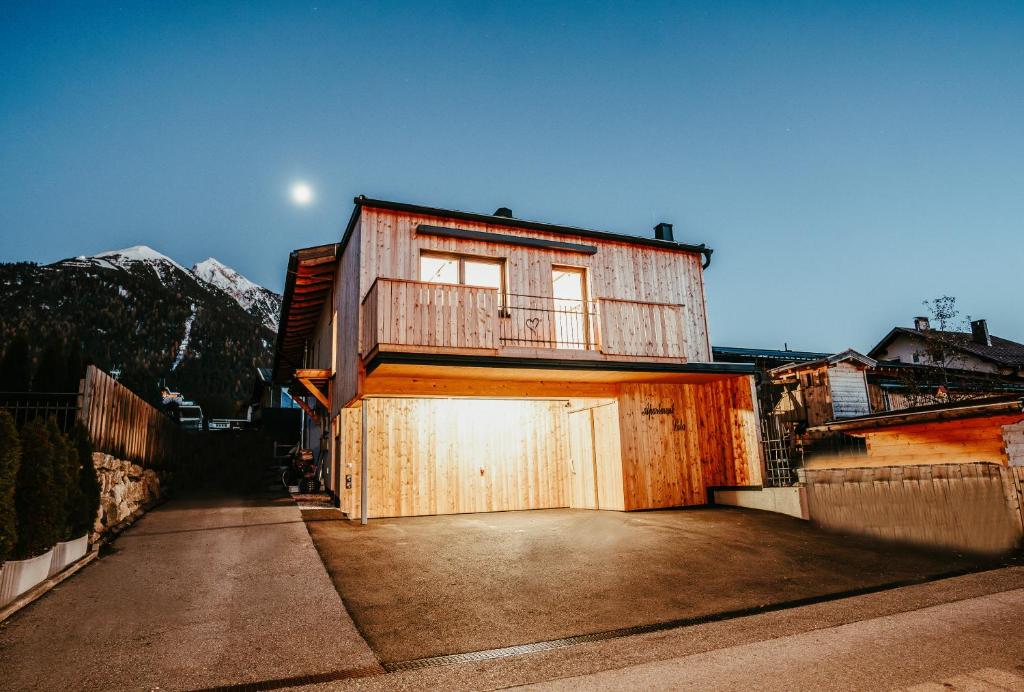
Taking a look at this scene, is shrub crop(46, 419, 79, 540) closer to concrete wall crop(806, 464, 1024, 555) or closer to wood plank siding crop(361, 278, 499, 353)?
wood plank siding crop(361, 278, 499, 353)

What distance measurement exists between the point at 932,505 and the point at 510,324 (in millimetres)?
8823

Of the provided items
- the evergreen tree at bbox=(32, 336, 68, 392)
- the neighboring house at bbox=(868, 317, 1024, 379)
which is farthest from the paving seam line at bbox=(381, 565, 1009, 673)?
the neighboring house at bbox=(868, 317, 1024, 379)

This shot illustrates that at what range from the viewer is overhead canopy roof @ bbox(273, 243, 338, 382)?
1498 cm

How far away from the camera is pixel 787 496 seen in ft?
40.3

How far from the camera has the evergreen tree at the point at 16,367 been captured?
41.0 ft

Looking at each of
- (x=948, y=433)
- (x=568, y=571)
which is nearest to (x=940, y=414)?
(x=948, y=433)

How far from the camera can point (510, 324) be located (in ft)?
43.5

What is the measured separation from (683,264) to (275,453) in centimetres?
2200

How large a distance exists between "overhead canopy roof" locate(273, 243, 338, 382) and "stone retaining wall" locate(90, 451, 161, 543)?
4633 millimetres

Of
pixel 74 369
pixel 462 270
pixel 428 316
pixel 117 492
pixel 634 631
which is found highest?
pixel 462 270

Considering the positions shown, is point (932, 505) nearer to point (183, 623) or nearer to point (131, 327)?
point (183, 623)

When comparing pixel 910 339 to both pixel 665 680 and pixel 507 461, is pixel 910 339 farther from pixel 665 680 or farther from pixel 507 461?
pixel 665 680

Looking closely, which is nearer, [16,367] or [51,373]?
[51,373]

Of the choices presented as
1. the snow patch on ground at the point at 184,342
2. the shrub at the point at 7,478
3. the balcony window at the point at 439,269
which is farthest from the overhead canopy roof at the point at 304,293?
the snow patch on ground at the point at 184,342
